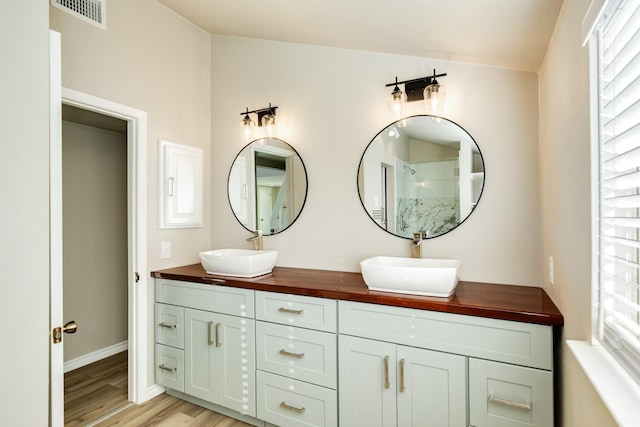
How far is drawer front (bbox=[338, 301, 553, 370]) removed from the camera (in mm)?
1493

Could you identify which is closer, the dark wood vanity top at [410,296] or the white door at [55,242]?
the white door at [55,242]

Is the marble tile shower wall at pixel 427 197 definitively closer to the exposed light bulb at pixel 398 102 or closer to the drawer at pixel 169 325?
the exposed light bulb at pixel 398 102

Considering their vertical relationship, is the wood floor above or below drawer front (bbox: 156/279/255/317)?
below

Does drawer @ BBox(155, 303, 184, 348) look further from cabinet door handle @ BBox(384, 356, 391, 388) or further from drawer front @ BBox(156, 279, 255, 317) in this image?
cabinet door handle @ BBox(384, 356, 391, 388)

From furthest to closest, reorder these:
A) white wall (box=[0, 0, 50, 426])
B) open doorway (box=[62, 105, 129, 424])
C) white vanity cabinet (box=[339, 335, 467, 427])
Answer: open doorway (box=[62, 105, 129, 424]), white vanity cabinet (box=[339, 335, 467, 427]), white wall (box=[0, 0, 50, 426])

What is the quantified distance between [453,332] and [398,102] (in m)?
1.40

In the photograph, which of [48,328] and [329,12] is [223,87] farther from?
[48,328]

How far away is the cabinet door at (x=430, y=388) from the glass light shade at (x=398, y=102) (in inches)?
55.9

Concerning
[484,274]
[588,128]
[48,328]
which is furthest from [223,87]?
[588,128]

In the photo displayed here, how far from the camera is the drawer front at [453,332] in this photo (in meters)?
1.49

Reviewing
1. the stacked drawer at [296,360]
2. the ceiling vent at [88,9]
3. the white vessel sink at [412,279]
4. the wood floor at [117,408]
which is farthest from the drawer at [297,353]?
the ceiling vent at [88,9]

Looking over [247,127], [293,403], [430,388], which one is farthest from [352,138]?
[293,403]

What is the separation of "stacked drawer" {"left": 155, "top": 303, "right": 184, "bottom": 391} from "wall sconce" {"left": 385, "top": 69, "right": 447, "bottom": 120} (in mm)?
1970

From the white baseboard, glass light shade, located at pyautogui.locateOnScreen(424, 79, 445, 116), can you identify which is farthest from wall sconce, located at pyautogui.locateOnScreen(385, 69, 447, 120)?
the white baseboard
